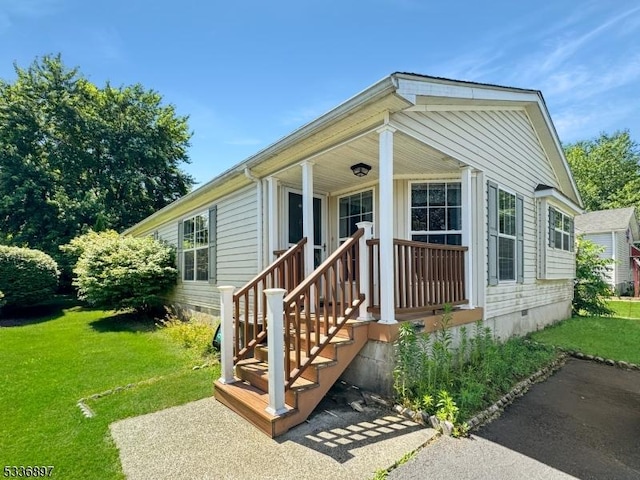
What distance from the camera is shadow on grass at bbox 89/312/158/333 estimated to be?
851 centimetres

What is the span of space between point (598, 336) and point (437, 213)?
4.80 metres

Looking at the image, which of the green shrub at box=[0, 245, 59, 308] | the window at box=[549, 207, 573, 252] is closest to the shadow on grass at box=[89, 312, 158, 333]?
the green shrub at box=[0, 245, 59, 308]

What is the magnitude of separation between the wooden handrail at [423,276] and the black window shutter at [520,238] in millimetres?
2198

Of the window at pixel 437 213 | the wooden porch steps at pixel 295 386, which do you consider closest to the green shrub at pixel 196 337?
the wooden porch steps at pixel 295 386

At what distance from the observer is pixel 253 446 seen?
293cm

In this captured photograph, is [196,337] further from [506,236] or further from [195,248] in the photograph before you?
[506,236]

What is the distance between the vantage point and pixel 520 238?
6.64 metres

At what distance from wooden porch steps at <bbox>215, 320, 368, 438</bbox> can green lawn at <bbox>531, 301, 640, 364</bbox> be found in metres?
4.89

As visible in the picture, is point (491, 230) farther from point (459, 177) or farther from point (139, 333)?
point (139, 333)

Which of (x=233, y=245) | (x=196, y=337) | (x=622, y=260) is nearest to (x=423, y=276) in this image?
(x=233, y=245)

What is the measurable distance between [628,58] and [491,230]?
1172 centimetres

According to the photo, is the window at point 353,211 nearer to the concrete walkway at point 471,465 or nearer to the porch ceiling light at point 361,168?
the porch ceiling light at point 361,168

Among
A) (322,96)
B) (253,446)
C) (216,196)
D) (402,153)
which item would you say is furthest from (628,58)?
(253,446)

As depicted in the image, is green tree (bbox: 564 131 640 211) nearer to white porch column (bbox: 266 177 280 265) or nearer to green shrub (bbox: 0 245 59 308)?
white porch column (bbox: 266 177 280 265)
